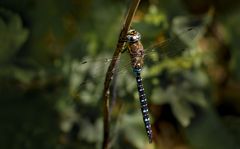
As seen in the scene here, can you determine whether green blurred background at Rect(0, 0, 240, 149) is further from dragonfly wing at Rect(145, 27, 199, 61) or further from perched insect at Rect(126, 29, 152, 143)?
perched insect at Rect(126, 29, 152, 143)

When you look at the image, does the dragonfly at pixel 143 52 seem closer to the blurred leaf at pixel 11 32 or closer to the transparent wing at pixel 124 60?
the transparent wing at pixel 124 60

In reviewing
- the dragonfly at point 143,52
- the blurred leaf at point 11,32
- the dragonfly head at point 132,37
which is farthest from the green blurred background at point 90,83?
the dragonfly head at point 132,37

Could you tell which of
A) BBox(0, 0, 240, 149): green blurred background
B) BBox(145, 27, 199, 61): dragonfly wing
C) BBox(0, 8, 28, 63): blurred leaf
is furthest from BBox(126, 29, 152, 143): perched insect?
BBox(0, 8, 28, 63): blurred leaf

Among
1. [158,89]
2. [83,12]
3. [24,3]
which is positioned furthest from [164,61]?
[24,3]

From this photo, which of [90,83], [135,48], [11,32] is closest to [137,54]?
[135,48]

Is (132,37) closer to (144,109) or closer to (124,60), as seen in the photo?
(124,60)
